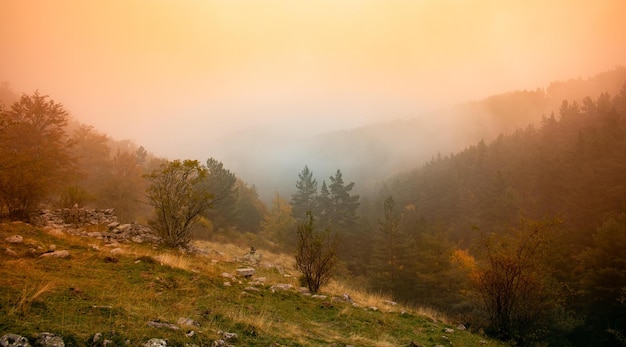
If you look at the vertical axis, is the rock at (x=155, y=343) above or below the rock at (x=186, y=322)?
above

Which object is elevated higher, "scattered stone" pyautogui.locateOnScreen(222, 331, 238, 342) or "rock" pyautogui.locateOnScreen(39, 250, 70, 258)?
"rock" pyautogui.locateOnScreen(39, 250, 70, 258)

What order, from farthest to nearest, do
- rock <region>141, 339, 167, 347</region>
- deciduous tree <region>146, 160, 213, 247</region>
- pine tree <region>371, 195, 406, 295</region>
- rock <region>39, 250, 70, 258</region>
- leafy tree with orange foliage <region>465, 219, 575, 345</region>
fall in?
1. pine tree <region>371, 195, 406, 295</region>
2. deciduous tree <region>146, 160, 213, 247</region>
3. leafy tree with orange foliage <region>465, 219, 575, 345</region>
4. rock <region>39, 250, 70, 258</region>
5. rock <region>141, 339, 167, 347</region>

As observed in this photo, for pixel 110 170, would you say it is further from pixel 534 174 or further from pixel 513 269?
pixel 534 174

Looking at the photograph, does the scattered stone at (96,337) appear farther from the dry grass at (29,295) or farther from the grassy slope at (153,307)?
the dry grass at (29,295)

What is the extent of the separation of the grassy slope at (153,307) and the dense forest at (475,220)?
4.11 m

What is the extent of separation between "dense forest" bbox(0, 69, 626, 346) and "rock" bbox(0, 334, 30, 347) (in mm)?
9963

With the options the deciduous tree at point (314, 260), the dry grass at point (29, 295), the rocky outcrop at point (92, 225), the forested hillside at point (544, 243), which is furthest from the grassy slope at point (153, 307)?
the forested hillside at point (544, 243)

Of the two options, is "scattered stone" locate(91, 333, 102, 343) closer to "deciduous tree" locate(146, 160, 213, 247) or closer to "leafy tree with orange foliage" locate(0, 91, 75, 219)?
A: "deciduous tree" locate(146, 160, 213, 247)

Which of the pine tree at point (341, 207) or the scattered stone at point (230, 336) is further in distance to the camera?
the pine tree at point (341, 207)

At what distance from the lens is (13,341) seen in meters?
3.30

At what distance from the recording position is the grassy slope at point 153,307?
14.1 feet

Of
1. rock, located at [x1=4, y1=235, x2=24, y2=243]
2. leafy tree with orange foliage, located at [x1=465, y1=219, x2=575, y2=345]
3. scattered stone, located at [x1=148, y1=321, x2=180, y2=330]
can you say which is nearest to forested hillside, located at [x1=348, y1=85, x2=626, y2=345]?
leafy tree with orange foliage, located at [x1=465, y1=219, x2=575, y2=345]

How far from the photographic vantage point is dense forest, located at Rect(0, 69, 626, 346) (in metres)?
13.0

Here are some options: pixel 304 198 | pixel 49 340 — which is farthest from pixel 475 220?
pixel 49 340
